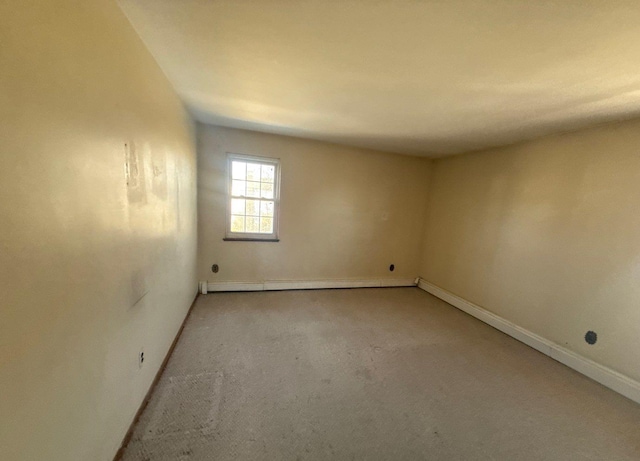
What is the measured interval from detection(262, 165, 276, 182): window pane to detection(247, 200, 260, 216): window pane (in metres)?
0.35

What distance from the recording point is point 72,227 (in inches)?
33.0

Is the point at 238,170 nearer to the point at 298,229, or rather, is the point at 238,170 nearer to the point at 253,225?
the point at 253,225

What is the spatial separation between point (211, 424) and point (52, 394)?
3.03 ft

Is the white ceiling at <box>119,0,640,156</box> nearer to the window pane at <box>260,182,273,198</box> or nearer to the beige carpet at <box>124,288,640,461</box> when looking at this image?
the window pane at <box>260,182,273,198</box>

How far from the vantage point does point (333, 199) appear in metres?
3.61

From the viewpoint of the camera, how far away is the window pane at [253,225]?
11.1 ft

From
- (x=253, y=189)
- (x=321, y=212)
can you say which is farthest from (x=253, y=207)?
(x=321, y=212)

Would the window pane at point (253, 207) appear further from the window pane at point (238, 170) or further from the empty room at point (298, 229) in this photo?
the window pane at point (238, 170)

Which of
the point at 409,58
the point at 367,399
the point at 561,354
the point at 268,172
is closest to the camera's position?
the point at 409,58

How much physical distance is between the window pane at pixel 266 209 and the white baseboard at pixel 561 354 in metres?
3.05

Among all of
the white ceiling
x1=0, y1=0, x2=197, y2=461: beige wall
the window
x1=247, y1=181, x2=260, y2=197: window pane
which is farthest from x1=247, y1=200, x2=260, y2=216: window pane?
x1=0, y1=0, x2=197, y2=461: beige wall

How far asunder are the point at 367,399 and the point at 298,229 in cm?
232

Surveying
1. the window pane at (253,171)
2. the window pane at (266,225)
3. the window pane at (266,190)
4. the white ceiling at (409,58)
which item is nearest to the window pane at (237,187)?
the window pane at (253,171)

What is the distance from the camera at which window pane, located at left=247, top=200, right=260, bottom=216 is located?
3340 millimetres
